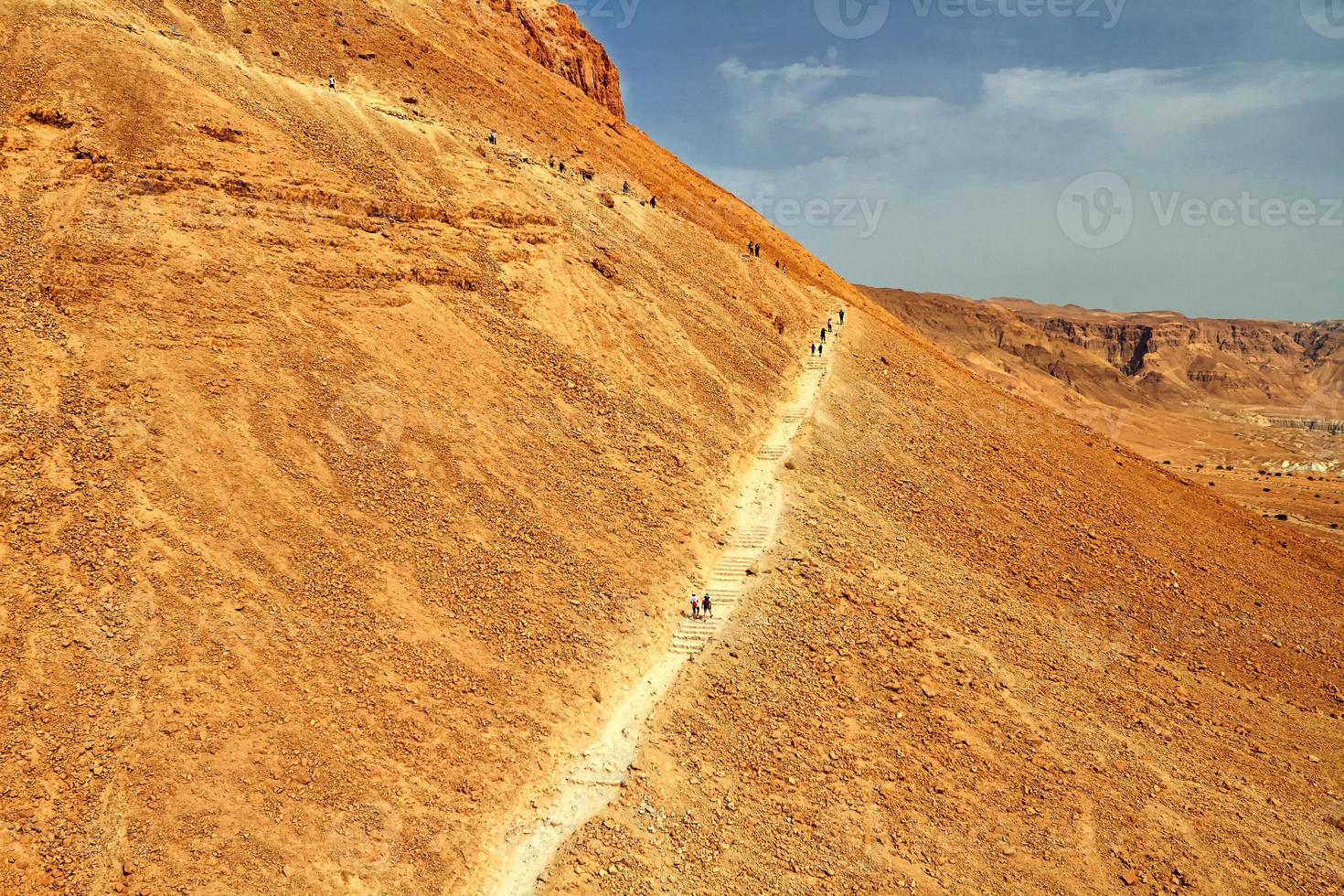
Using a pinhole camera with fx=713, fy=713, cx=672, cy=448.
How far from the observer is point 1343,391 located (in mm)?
111000

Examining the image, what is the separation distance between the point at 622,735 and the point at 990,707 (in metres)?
7.62

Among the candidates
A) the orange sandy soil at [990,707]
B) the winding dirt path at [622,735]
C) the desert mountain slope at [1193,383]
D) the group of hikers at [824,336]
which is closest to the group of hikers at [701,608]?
the winding dirt path at [622,735]

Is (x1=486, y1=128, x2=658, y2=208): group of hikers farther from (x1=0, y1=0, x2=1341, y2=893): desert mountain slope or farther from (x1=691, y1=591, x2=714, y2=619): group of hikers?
(x1=691, y1=591, x2=714, y2=619): group of hikers

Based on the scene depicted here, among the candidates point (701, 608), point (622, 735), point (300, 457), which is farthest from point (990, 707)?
point (300, 457)

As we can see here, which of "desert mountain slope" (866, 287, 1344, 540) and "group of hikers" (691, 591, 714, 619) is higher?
"desert mountain slope" (866, 287, 1344, 540)

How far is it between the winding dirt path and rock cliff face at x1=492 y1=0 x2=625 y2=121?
30.6m

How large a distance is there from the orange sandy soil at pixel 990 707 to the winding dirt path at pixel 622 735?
0.37m

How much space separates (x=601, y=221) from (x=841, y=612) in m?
16.4

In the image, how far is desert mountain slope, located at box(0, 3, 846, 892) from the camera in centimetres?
1079

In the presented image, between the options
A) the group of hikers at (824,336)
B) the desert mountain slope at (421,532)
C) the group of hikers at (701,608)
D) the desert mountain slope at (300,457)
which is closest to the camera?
the desert mountain slope at (300,457)

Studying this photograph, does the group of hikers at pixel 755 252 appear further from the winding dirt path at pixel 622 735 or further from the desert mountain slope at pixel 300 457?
the winding dirt path at pixel 622 735

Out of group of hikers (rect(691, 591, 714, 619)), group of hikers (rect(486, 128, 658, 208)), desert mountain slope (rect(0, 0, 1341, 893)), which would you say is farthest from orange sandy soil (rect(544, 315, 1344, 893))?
group of hikers (rect(486, 128, 658, 208))

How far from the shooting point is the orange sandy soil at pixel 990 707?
1220cm

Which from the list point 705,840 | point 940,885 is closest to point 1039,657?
point 940,885
